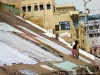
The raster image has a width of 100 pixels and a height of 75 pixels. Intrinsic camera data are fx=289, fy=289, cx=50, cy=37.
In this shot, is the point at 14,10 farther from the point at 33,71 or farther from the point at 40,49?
the point at 33,71

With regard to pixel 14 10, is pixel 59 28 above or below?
below

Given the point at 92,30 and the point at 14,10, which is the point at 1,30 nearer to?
the point at 14,10

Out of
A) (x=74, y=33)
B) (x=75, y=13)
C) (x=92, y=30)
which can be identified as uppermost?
(x=75, y=13)

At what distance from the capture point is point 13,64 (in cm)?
1132

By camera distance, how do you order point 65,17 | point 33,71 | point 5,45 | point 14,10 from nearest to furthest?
point 33,71 < point 5,45 < point 14,10 < point 65,17

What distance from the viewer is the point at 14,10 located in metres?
28.4

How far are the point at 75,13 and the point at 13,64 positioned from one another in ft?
67.9

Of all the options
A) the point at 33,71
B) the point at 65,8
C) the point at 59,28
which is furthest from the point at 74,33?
the point at 33,71

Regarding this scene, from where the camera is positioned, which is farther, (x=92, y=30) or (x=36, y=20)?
(x=92, y=30)

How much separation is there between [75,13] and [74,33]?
7.19 feet

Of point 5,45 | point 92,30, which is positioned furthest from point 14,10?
point 92,30

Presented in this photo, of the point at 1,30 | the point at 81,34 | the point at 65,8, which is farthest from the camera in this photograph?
the point at 65,8

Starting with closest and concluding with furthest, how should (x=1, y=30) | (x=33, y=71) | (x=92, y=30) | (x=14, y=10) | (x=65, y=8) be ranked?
(x=33, y=71) < (x=1, y=30) < (x=14, y=10) < (x=65, y=8) < (x=92, y=30)

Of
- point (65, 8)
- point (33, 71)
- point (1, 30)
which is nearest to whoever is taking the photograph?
point (33, 71)
